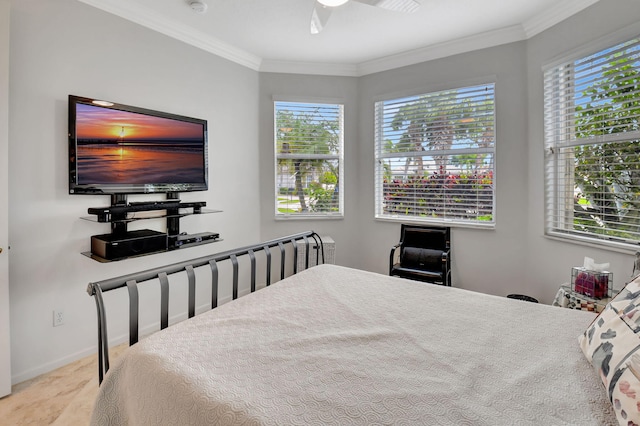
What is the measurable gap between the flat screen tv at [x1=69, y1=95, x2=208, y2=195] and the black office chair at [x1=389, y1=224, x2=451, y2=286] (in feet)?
6.88

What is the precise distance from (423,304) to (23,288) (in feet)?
8.07

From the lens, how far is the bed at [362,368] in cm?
86

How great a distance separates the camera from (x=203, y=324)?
4.49 feet

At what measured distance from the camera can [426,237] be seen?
3.52m

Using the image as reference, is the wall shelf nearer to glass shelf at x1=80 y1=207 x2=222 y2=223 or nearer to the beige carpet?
glass shelf at x1=80 y1=207 x2=222 y2=223

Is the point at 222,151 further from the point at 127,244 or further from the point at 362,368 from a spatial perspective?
the point at 362,368

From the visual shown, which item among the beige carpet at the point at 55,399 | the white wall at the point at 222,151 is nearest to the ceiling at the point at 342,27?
the white wall at the point at 222,151

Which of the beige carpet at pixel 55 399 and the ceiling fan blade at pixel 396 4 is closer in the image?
the beige carpet at pixel 55 399

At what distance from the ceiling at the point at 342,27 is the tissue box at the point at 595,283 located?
1.95m

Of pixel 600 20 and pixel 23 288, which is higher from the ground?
pixel 600 20

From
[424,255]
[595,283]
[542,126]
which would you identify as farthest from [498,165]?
[595,283]

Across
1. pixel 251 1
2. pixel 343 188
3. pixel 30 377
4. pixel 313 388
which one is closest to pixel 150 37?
pixel 251 1

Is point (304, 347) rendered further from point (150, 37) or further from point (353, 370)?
point (150, 37)

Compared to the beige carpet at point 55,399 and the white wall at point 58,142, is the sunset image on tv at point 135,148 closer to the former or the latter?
the white wall at point 58,142
